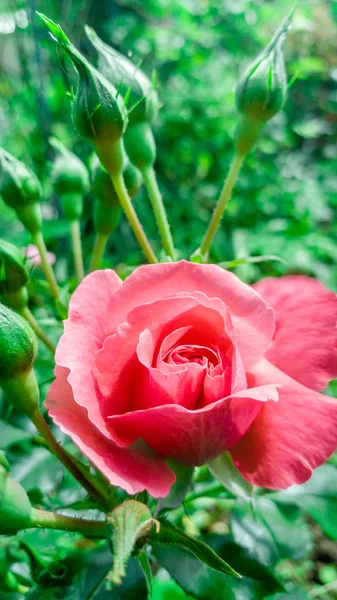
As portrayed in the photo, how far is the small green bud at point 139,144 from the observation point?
466 mm

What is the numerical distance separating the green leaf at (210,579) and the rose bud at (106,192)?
30 centimetres

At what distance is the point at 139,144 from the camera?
0.47 metres

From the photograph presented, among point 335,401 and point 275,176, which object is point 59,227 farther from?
point 275,176

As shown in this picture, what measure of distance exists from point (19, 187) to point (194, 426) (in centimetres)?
29

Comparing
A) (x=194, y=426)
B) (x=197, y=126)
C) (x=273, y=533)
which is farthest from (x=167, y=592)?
(x=197, y=126)

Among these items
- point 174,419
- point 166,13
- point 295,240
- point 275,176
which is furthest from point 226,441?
point 166,13

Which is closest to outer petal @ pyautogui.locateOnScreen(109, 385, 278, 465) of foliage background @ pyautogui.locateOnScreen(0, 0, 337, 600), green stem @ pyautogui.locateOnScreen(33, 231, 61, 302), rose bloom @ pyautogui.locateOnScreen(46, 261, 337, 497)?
rose bloom @ pyautogui.locateOnScreen(46, 261, 337, 497)

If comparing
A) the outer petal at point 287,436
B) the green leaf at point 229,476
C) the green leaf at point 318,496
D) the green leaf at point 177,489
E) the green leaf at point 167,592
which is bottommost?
the green leaf at point 167,592

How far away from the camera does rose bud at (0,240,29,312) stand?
16.2 inches

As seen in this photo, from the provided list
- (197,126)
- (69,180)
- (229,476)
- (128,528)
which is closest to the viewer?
(128,528)

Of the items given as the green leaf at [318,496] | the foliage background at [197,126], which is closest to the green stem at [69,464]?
the green leaf at [318,496]

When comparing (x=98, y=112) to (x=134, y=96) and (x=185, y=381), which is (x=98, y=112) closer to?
(x=134, y=96)

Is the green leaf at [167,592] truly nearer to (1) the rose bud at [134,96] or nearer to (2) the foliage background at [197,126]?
(1) the rose bud at [134,96]

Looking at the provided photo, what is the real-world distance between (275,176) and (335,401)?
1866mm
